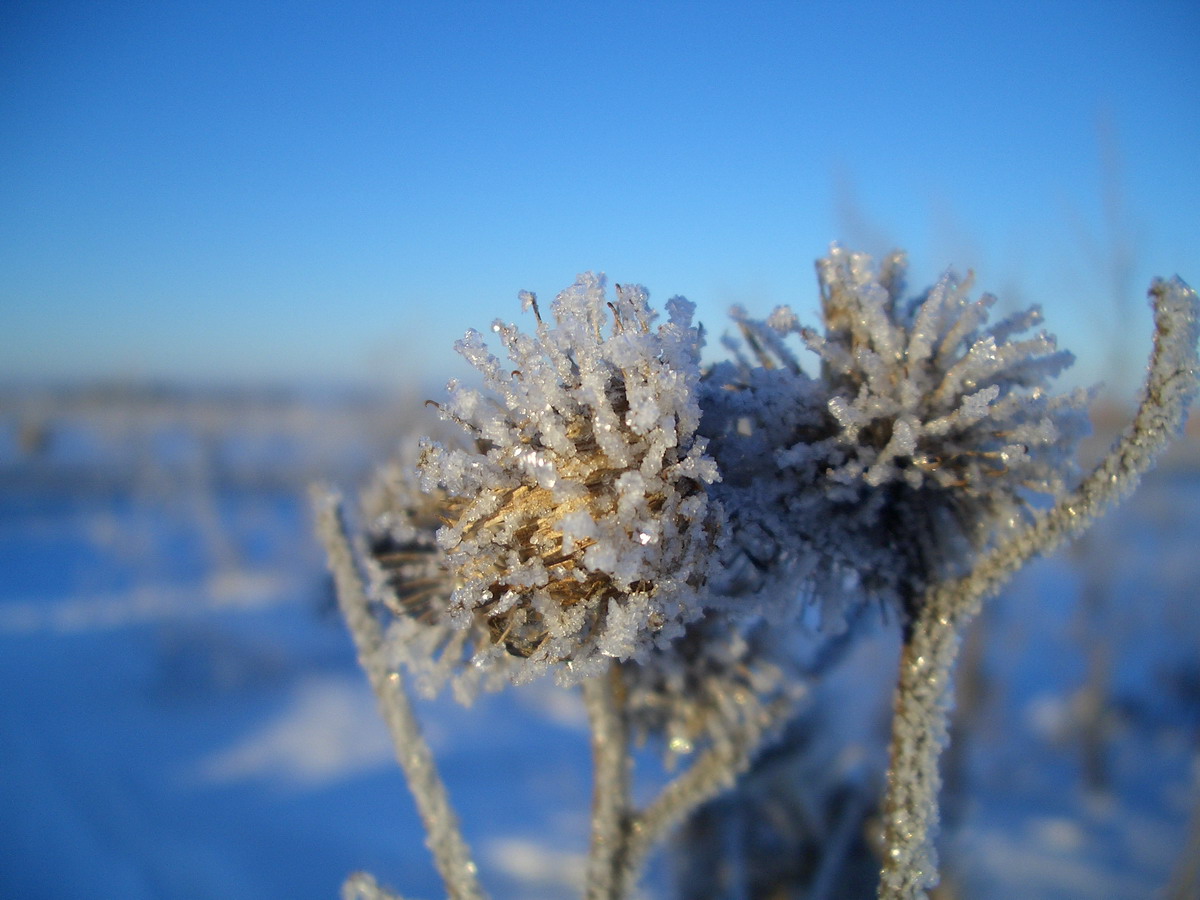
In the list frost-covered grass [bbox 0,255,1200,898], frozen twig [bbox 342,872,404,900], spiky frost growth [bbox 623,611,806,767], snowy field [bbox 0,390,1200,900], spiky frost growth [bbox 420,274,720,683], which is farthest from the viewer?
snowy field [bbox 0,390,1200,900]

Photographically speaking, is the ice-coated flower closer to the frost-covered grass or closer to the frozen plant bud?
the frost-covered grass

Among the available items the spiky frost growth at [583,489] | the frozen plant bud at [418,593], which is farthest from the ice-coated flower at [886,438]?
the frozen plant bud at [418,593]

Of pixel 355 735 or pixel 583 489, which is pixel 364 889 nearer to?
pixel 583 489

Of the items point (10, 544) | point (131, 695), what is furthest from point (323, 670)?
point (10, 544)

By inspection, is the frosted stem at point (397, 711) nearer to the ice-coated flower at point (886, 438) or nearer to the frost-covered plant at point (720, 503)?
the frost-covered plant at point (720, 503)

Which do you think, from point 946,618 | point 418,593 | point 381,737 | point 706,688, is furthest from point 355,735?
point 946,618

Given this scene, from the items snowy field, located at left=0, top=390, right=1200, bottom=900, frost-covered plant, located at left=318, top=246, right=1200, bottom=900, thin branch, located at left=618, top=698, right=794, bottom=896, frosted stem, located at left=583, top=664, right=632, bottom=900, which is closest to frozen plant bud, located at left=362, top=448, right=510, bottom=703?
frost-covered plant, located at left=318, top=246, right=1200, bottom=900
